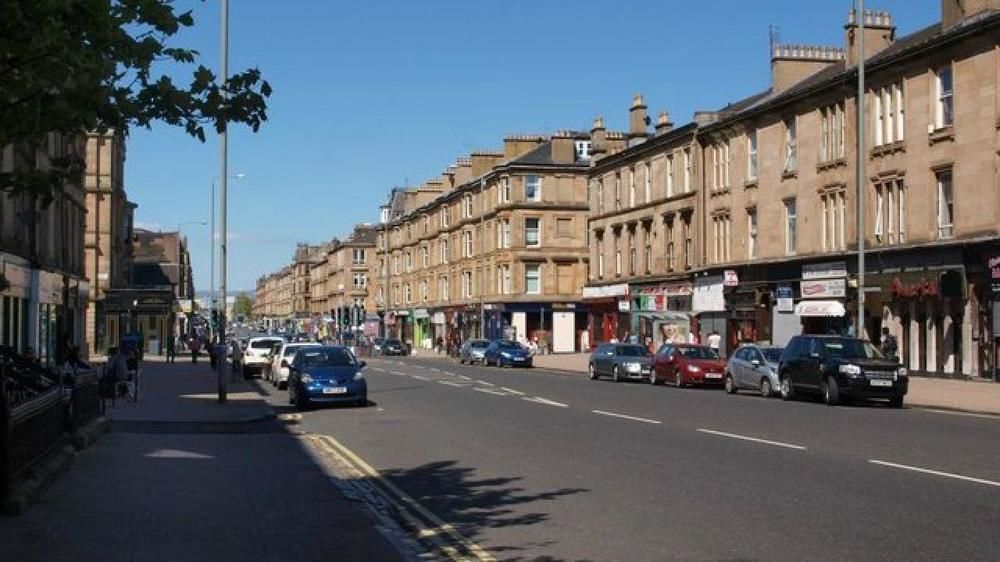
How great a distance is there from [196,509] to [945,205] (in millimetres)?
30601

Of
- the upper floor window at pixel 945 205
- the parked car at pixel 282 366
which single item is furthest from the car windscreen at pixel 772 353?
the parked car at pixel 282 366

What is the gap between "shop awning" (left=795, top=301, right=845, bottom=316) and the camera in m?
40.9

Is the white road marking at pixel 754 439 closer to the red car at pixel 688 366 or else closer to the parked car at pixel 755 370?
the parked car at pixel 755 370

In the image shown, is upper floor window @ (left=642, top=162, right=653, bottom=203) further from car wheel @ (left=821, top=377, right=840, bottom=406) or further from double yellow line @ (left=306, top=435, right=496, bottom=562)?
double yellow line @ (left=306, top=435, right=496, bottom=562)

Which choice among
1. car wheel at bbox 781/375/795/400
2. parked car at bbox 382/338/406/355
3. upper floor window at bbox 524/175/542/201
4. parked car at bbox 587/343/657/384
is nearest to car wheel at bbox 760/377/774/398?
car wheel at bbox 781/375/795/400

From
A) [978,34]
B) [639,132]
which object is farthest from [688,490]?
[639,132]

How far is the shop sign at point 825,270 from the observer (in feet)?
135

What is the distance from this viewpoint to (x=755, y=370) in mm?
31688

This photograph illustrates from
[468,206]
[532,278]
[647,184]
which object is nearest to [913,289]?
[647,184]

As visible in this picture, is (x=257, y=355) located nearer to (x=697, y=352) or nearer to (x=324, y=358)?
(x=697, y=352)

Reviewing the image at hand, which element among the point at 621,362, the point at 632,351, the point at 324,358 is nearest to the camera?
the point at 324,358

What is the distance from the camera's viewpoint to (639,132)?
63812 mm

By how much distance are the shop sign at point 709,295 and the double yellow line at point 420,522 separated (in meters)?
36.8

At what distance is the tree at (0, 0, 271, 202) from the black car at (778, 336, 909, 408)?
2098 cm
